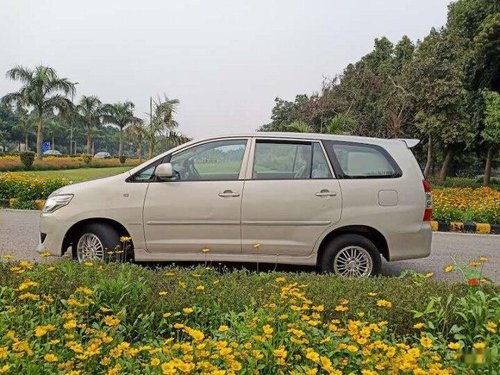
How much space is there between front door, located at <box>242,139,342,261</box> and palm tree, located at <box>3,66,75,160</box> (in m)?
32.8

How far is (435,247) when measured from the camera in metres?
7.95

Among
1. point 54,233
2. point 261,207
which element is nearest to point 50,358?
point 261,207

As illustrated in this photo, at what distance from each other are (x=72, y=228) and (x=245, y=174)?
1.99 meters

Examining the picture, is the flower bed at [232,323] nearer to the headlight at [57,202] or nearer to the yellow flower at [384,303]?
the yellow flower at [384,303]

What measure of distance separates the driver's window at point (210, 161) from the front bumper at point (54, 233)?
136 cm

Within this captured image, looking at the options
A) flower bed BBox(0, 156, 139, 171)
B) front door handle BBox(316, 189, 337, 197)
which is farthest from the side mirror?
flower bed BBox(0, 156, 139, 171)

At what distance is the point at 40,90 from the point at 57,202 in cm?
3254

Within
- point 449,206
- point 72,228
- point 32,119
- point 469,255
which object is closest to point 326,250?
point 72,228

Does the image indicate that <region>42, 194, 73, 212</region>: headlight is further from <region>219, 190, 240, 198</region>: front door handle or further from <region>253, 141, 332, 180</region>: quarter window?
<region>253, 141, 332, 180</region>: quarter window

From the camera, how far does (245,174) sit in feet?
17.0

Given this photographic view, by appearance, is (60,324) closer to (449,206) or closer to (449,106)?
(449,206)

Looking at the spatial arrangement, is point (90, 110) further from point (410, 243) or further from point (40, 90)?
point (410, 243)

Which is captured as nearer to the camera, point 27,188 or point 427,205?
point 427,205

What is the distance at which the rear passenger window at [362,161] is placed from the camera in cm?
520
